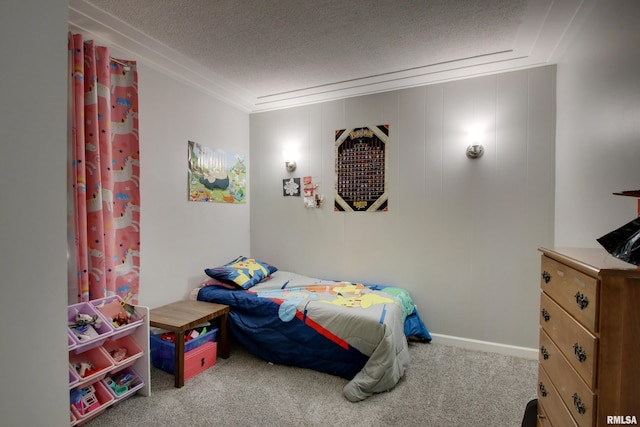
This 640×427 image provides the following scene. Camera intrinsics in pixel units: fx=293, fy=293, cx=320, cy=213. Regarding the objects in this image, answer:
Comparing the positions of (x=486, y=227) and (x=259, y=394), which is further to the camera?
(x=486, y=227)

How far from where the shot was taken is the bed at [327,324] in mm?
2037

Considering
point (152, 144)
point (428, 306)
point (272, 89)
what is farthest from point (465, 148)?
point (152, 144)

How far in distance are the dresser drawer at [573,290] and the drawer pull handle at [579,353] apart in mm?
81

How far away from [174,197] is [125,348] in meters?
1.26

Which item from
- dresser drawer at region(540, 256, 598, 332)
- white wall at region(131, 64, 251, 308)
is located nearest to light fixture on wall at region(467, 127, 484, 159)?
dresser drawer at region(540, 256, 598, 332)

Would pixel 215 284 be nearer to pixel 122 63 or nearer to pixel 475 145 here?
pixel 122 63

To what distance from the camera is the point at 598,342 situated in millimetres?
828

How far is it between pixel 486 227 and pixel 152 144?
2.98m

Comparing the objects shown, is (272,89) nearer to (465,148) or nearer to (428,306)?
(465,148)

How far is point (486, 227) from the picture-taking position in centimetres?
262

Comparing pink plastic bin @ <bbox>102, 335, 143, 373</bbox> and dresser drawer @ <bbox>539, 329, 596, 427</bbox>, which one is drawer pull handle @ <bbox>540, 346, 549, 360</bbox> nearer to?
dresser drawer @ <bbox>539, 329, 596, 427</bbox>

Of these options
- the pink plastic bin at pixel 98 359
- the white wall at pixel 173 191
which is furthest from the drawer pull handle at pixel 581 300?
the white wall at pixel 173 191

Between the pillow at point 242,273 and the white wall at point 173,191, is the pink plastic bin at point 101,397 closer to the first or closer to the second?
the white wall at point 173,191

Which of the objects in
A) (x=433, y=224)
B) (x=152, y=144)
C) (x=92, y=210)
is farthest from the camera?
(x=433, y=224)
